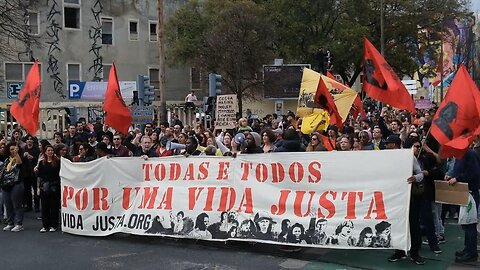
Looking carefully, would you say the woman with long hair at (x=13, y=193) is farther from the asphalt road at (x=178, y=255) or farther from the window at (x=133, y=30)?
the window at (x=133, y=30)

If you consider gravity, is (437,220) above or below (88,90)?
below

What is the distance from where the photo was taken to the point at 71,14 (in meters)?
39.9

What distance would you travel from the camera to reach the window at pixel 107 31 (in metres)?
41.2

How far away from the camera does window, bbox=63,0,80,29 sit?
3947cm

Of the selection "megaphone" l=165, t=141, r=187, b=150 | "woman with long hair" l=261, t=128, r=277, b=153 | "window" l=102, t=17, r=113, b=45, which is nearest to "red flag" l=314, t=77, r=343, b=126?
"woman with long hair" l=261, t=128, r=277, b=153

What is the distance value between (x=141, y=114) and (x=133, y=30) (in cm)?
2752

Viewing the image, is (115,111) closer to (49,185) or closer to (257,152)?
(49,185)

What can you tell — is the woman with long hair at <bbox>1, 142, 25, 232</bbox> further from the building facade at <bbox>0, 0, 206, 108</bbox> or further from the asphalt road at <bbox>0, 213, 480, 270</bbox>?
the building facade at <bbox>0, 0, 206, 108</bbox>

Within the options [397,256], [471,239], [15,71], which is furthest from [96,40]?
[471,239]

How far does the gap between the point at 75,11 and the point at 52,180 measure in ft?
107

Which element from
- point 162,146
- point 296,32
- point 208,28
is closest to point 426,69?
point 296,32

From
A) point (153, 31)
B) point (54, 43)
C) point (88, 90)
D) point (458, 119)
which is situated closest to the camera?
point (458, 119)

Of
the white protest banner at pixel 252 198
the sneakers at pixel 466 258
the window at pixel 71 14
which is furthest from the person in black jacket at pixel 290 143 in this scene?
the window at pixel 71 14

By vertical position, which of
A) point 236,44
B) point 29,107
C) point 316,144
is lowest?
point 316,144
